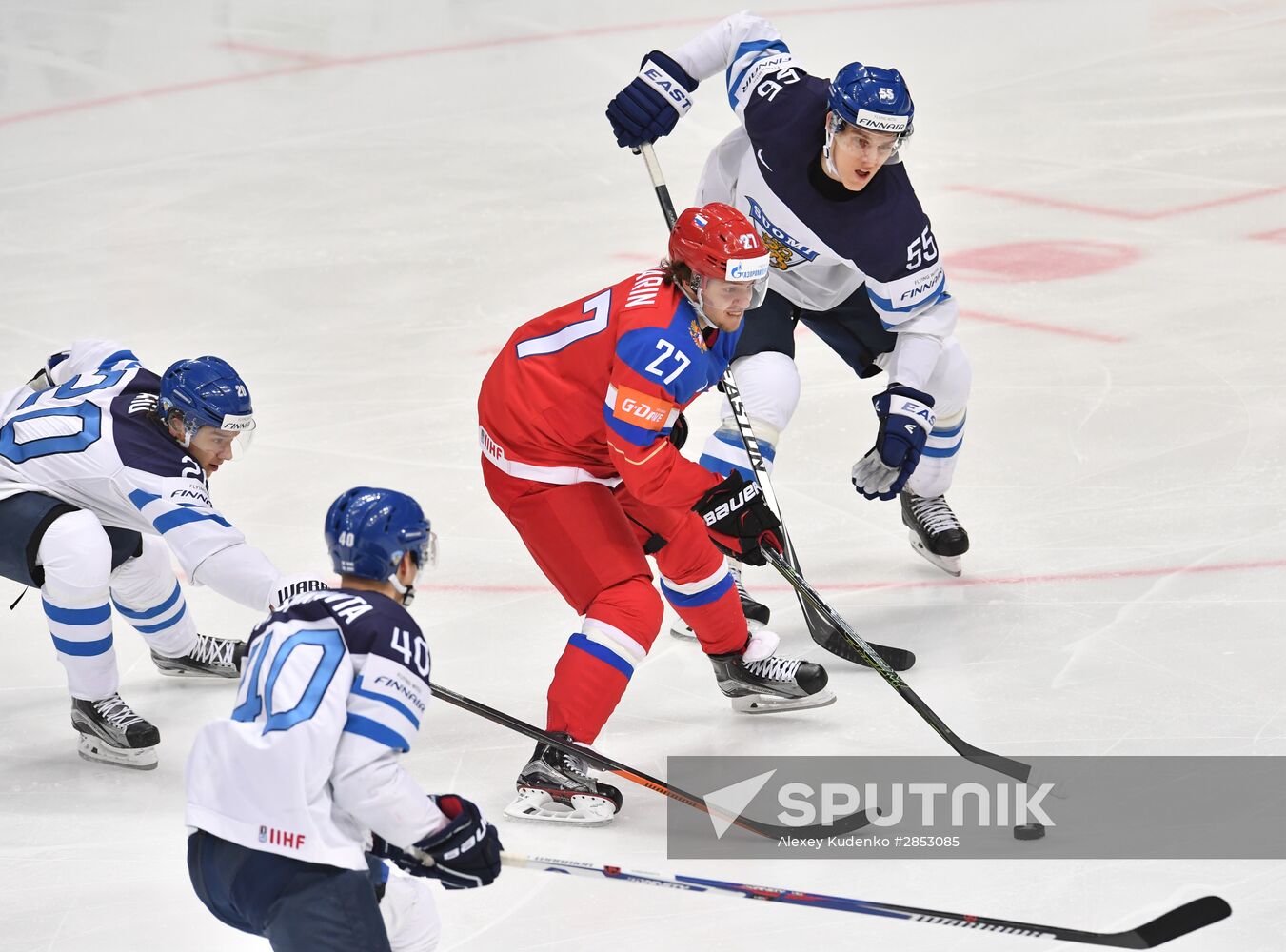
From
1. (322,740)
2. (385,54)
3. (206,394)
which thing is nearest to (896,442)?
(206,394)

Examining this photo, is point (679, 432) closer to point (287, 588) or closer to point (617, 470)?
point (617, 470)

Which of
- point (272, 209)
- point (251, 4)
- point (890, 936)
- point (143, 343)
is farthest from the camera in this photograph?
Result: point (251, 4)

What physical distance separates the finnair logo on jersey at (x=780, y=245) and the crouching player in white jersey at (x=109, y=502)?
4.48ft

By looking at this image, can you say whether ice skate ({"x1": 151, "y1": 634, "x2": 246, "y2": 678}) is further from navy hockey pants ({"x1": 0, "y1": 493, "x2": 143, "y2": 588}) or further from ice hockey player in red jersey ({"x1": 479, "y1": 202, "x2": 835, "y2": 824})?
ice hockey player in red jersey ({"x1": 479, "y1": 202, "x2": 835, "y2": 824})

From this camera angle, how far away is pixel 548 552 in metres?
3.47

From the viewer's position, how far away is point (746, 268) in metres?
3.28

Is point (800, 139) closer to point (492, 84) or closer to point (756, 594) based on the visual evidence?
point (756, 594)

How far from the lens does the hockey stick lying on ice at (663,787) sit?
3.26 m

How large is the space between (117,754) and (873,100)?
214 centimetres

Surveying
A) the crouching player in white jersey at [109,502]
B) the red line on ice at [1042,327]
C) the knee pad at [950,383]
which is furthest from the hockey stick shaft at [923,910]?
the red line on ice at [1042,327]

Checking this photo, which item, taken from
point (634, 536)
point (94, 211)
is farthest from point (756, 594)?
point (94, 211)

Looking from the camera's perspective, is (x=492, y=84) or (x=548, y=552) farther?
(x=492, y=84)

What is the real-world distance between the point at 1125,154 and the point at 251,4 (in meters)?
5.27

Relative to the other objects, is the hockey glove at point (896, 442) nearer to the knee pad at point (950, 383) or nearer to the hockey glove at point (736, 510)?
the knee pad at point (950, 383)
